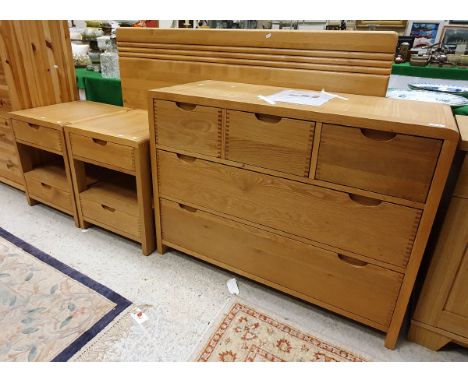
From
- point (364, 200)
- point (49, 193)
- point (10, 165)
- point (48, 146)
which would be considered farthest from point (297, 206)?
point (10, 165)

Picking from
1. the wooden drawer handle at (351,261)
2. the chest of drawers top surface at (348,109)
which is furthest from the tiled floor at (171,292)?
the chest of drawers top surface at (348,109)

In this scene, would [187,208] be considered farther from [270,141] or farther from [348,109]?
[348,109]

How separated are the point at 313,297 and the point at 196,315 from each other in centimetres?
42

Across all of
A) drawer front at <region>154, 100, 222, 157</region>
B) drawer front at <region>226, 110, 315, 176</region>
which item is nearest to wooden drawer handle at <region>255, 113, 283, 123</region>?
drawer front at <region>226, 110, 315, 176</region>

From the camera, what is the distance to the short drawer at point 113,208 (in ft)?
4.92

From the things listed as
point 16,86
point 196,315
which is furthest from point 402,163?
point 16,86

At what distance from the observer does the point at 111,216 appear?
155cm

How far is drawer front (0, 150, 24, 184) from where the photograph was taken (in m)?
1.92

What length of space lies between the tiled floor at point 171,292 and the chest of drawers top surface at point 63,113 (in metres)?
0.52

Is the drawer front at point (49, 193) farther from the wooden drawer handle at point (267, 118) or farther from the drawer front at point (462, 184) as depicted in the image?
the drawer front at point (462, 184)

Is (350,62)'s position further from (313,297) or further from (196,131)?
(313,297)

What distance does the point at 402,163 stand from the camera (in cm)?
88

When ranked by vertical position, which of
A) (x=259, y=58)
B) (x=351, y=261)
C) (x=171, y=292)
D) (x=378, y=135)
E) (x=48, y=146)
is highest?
(x=259, y=58)

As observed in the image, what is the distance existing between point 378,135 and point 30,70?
1759 millimetres
